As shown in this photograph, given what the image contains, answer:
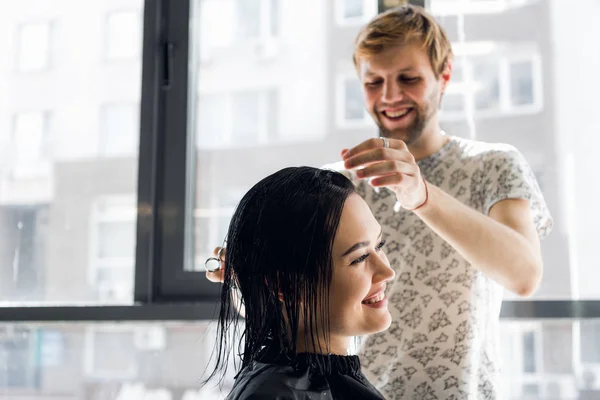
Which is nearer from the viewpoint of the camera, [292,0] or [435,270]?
[435,270]

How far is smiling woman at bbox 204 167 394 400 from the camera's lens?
4.18 ft

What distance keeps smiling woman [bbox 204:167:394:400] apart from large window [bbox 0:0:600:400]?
1001 mm

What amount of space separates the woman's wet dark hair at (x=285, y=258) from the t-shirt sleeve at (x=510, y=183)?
0.55m

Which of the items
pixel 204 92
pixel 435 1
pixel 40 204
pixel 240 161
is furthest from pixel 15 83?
pixel 435 1

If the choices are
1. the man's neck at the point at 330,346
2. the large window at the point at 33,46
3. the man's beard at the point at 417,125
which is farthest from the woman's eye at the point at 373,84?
the large window at the point at 33,46

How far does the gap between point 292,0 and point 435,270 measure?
1278 mm

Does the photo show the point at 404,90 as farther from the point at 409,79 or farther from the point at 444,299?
the point at 444,299

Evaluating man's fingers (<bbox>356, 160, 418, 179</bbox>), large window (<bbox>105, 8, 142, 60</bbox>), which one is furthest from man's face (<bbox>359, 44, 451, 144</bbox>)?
large window (<bbox>105, 8, 142, 60</bbox>)

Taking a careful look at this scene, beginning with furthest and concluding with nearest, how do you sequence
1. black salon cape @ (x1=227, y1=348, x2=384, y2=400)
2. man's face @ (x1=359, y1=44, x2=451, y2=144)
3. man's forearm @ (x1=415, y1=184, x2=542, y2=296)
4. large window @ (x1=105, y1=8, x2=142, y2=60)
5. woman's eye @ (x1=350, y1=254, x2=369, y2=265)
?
large window @ (x1=105, y1=8, x2=142, y2=60) → man's face @ (x1=359, y1=44, x2=451, y2=144) → man's forearm @ (x1=415, y1=184, x2=542, y2=296) → woman's eye @ (x1=350, y1=254, x2=369, y2=265) → black salon cape @ (x1=227, y1=348, x2=384, y2=400)

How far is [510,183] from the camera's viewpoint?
66.6 inches

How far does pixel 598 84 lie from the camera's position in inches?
88.7

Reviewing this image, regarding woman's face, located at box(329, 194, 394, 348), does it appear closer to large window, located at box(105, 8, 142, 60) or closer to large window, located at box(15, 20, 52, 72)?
large window, located at box(105, 8, 142, 60)

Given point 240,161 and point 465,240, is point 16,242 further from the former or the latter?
point 465,240

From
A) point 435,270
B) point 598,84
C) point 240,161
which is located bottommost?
point 435,270
